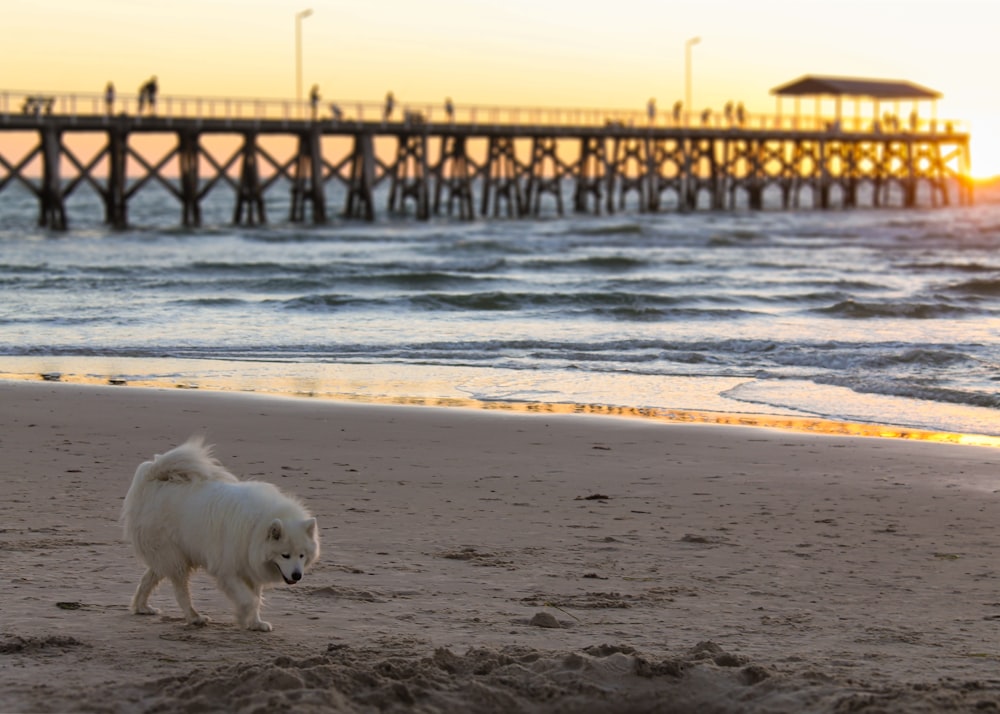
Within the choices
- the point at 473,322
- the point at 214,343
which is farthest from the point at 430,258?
the point at 214,343

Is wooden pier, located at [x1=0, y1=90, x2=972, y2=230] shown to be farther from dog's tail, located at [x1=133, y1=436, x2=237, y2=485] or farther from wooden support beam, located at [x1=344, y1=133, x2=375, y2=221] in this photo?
dog's tail, located at [x1=133, y1=436, x2=237, y2=485]

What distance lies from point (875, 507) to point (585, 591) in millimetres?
2271

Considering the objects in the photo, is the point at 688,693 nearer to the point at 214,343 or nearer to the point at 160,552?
the point at 160,552

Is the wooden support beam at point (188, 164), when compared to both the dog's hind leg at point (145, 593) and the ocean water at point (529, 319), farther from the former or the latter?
the dog's hind leg at point (145, 593)

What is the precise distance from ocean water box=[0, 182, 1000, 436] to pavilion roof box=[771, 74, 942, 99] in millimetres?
20114

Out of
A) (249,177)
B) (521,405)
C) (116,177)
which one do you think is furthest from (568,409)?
(249,177)

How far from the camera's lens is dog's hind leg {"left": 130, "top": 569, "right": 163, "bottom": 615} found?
16.2 ft

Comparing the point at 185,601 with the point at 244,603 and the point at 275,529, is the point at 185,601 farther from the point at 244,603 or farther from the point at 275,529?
the point at 275,529

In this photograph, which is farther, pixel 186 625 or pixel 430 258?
pixel 430 258

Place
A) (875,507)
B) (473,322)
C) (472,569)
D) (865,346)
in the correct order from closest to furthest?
(472,569) → (875,507) → (865,346) → (473,322)

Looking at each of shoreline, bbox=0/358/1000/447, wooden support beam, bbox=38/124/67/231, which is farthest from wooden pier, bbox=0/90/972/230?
shoreline, bbox=0/358/1000/447

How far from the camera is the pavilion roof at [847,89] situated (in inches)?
2319

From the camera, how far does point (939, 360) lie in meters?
14.0

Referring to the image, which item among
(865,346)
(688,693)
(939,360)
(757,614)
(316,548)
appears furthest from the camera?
(865,346)
